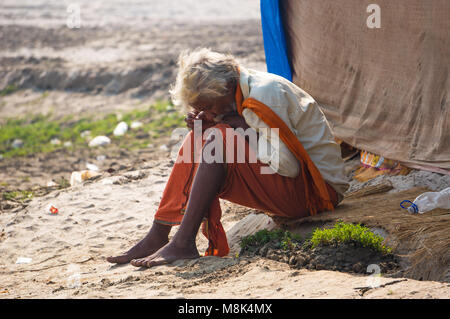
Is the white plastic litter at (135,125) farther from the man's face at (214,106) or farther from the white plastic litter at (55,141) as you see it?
the man's face at (214,106)

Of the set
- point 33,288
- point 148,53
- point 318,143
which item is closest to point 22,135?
point 148,53

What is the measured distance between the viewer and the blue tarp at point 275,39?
4.88m

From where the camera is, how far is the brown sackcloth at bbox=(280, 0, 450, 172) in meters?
3.68

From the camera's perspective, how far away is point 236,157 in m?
3.13

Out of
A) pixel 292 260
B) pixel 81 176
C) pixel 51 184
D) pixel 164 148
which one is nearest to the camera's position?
pixel 292 260

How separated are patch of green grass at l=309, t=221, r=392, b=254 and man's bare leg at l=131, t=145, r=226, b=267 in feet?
1.94

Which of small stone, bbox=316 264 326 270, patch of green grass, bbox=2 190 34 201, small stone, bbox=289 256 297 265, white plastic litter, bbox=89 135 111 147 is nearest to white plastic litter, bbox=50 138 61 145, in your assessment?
white plastic litter, bbox=89 135 111 147

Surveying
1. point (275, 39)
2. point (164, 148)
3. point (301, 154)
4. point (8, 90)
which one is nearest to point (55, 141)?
point (164, 148)

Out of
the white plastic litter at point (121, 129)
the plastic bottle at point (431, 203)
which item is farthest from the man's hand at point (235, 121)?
the white plastic litter at point (121, 129)

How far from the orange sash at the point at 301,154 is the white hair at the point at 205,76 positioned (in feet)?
0.31

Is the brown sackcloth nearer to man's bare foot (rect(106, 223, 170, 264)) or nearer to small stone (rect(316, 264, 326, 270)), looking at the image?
small stone (rect(316, 264, 326, 270))

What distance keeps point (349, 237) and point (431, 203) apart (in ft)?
2.29

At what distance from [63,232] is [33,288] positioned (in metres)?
1.03

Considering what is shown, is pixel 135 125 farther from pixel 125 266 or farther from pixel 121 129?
pixel 125 266
